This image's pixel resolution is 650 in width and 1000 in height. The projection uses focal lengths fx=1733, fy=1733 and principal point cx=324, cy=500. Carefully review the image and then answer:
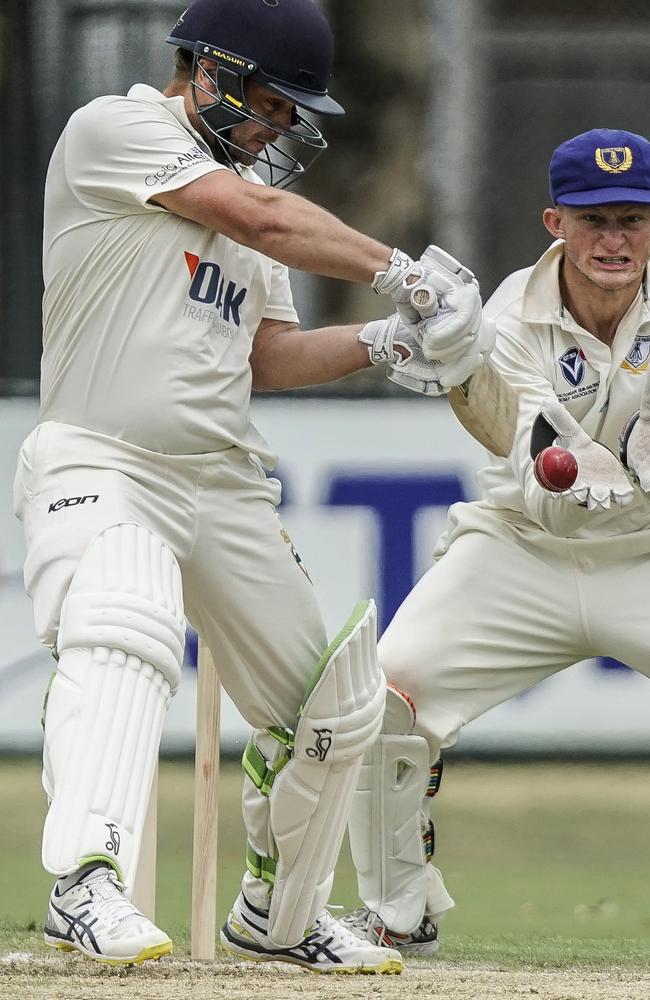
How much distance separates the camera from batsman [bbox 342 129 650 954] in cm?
371

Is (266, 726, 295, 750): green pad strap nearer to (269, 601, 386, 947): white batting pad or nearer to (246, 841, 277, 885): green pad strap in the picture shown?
(269, 601, 386, 947): white batting pad

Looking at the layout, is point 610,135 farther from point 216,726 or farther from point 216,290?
point 216,726

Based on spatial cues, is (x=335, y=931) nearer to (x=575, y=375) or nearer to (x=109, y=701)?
(x=109, y=701)

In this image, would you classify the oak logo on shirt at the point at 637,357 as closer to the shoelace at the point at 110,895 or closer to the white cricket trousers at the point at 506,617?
the white cricket trousers at the point at 506,617

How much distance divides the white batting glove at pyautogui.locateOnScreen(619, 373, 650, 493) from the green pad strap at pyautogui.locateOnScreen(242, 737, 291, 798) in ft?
3.18

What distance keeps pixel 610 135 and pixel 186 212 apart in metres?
1.29

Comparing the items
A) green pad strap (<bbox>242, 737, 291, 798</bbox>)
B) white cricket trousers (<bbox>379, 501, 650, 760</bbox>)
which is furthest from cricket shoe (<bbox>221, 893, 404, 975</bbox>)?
white cricket trousers (<bbox>379, 501, 650, 760</bbox>)

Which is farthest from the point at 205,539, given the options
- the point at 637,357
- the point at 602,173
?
the point at 602,173

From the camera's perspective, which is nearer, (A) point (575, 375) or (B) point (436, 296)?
(B) point (436, 296)

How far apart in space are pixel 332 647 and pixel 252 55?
1065mm

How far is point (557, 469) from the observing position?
3.26m

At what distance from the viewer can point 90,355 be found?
3.04 m

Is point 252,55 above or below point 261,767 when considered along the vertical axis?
above

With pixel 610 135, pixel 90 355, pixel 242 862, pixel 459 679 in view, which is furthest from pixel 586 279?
pixel 242 862
